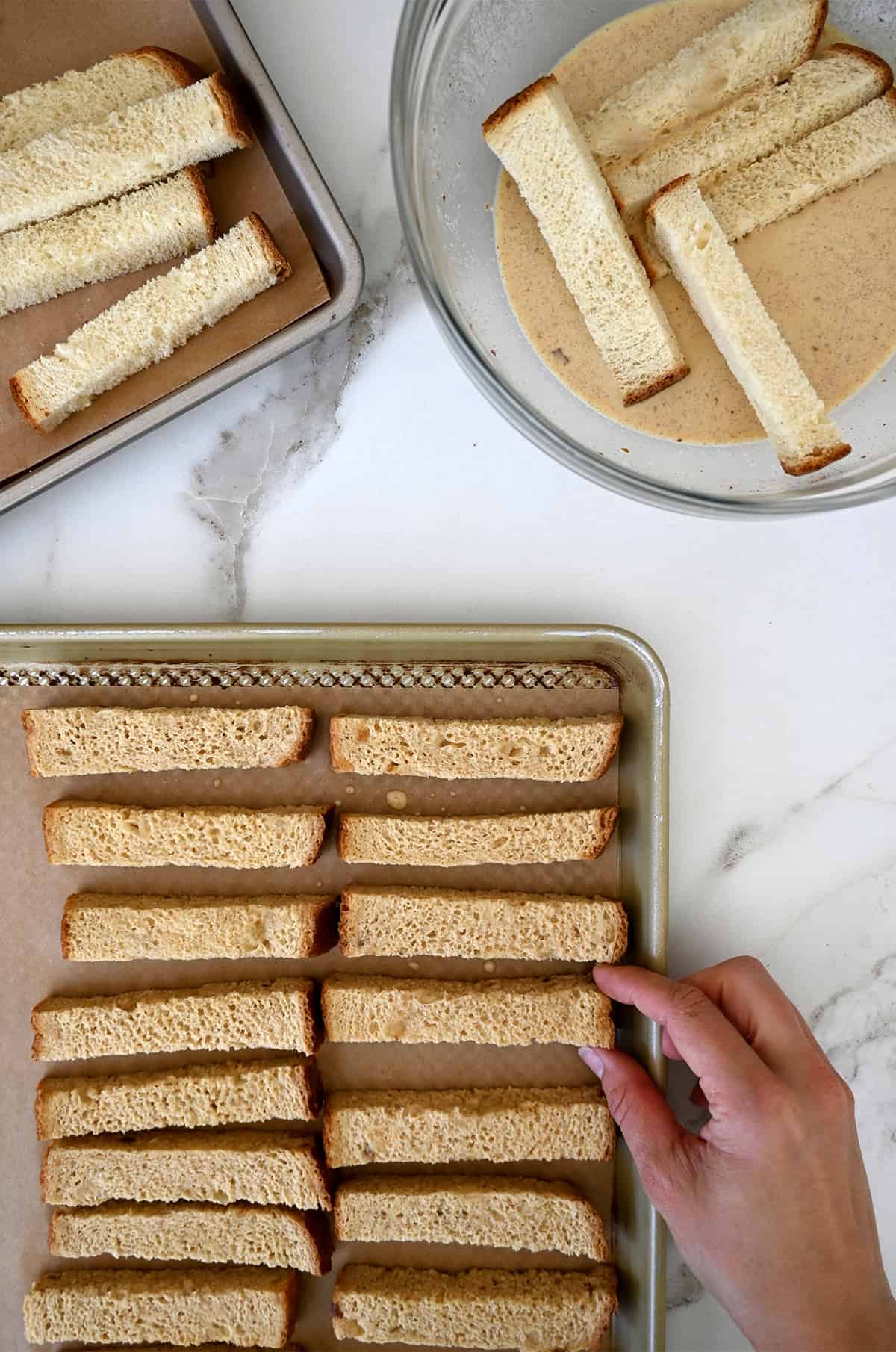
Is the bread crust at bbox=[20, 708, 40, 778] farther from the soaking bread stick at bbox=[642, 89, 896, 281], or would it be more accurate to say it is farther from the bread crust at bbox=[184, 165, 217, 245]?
the soaking bread stick at bbox=[642, 89, 896, 281]

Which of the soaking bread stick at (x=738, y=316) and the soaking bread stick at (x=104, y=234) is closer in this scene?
the soaking bread stick at (x=738, y=316)

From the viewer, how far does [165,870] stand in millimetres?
1735

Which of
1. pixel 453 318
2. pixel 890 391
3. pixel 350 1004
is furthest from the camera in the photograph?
pixel 350 1004

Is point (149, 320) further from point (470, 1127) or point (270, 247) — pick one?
point (470, 1127)

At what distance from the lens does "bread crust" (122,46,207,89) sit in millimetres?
1576

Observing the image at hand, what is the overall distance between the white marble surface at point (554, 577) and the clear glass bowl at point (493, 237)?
0.19 m

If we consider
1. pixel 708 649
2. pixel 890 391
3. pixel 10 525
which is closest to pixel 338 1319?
pixel 708 649

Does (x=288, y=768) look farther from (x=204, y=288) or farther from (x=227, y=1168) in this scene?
(x=204, y=288)

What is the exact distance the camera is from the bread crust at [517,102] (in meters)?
1.44

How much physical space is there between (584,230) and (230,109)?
594 mm

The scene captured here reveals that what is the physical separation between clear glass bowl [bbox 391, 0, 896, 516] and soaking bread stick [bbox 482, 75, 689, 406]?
3.4 inches

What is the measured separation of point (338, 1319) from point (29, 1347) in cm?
55

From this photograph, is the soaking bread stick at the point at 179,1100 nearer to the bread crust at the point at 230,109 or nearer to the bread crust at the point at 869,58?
the bread crust at the point at 230,109

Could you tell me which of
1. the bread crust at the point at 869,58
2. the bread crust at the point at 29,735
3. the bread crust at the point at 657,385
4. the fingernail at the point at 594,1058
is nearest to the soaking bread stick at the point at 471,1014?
the fingernail at the point at 594,1058
